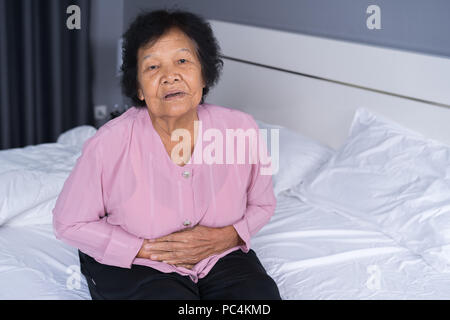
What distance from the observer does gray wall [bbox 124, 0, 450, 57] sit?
83.1 inches

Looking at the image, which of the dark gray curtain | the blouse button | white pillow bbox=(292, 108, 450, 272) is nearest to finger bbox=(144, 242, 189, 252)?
the blouse button

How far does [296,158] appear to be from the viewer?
7.62ft

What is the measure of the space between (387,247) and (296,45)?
45.9 inches

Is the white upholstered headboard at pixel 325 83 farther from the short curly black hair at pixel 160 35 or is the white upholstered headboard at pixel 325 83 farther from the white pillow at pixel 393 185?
the short curly black hair at pixel 160 35

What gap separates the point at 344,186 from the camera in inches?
82.0

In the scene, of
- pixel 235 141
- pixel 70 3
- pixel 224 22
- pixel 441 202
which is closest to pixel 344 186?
pixel 441 202

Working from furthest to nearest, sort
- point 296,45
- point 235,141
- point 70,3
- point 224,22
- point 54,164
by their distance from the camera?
point 70,3 < point 224,22 < point 296,45 < point 54,164 < point 235,141

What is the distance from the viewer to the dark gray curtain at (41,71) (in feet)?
10.0

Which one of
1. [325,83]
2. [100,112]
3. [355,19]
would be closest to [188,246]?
[325,83]

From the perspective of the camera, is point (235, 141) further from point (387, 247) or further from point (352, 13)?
point (352, 13)

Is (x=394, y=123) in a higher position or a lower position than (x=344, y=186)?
higher

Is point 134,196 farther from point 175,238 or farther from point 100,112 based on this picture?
point 100,112

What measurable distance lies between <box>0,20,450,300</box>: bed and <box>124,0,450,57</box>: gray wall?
2.5 inches

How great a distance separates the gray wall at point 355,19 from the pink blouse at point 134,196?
721 mm
